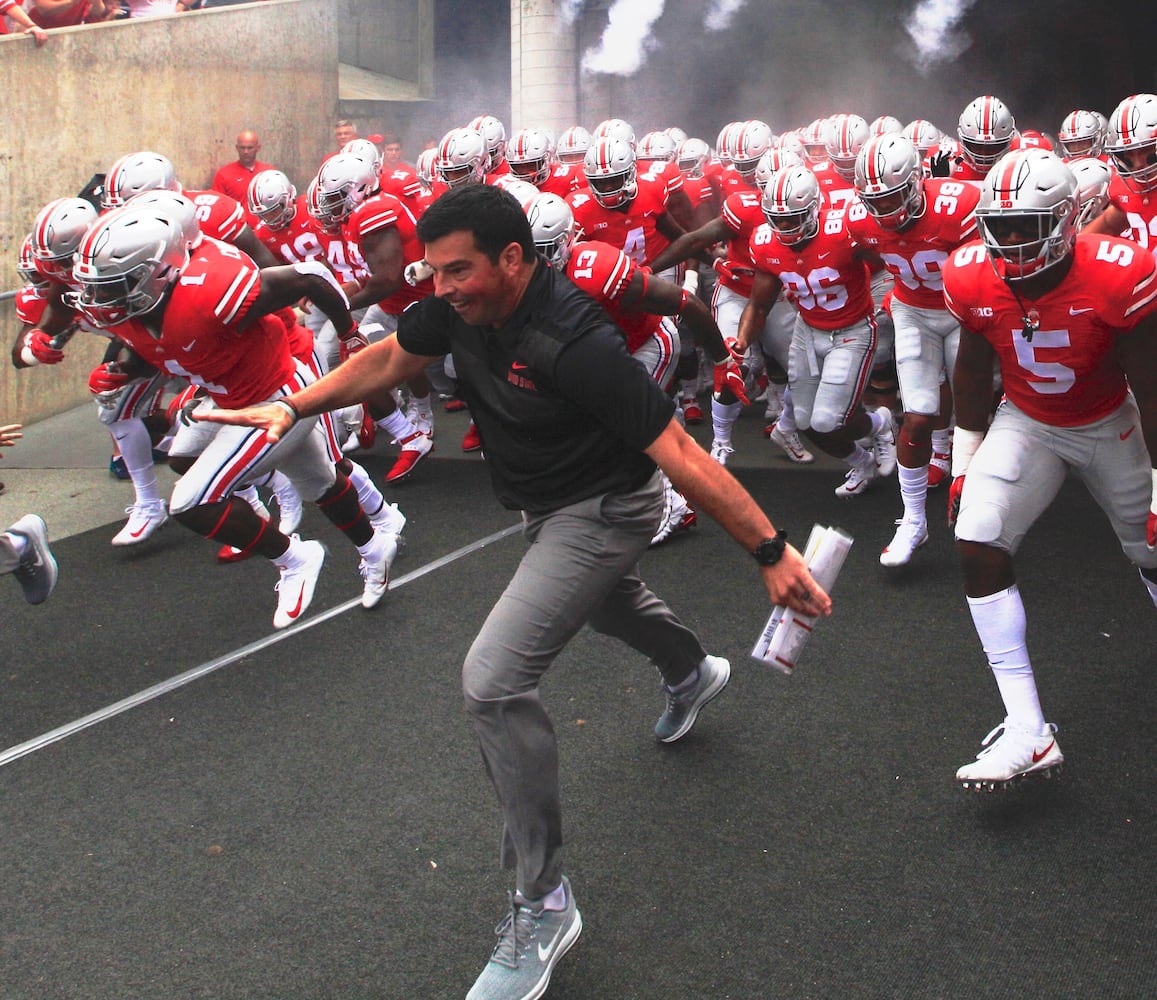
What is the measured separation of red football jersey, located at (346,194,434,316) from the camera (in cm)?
712

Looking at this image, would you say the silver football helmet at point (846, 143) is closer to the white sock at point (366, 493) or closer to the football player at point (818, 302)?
the football player at point (818, 302)

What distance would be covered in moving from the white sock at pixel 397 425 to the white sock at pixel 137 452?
139 cm

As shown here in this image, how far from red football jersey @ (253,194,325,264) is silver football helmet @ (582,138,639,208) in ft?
6.81

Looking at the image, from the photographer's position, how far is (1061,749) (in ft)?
12.5

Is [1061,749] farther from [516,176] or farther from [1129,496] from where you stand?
[516,176]

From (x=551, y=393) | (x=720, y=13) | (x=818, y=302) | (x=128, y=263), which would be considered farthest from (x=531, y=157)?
(x=720, y=13)

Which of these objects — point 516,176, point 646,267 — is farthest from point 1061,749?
point 516,176

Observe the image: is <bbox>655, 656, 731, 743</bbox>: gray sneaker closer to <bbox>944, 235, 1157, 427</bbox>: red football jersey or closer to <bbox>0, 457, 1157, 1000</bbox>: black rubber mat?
<bbox>0, 457, 1157, 1000</bbox>: black rubber mat

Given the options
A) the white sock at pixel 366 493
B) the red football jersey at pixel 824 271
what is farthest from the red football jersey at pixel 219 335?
the red football jersey at pixel 824 271

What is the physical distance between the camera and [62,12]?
36.4ft

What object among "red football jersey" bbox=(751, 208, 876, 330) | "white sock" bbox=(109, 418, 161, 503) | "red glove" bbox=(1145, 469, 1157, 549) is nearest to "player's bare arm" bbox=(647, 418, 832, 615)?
"red glove" bbox=(1145, 469, 1157, 549)

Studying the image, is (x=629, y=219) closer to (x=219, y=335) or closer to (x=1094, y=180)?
(x=1094, y=180)

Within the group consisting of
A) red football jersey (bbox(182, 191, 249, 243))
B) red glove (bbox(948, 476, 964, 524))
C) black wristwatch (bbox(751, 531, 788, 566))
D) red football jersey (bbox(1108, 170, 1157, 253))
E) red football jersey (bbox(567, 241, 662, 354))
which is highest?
red football jersey (bbox(1108, 170, 1157, 253))

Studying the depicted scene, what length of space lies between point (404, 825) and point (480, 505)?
3.42 m
